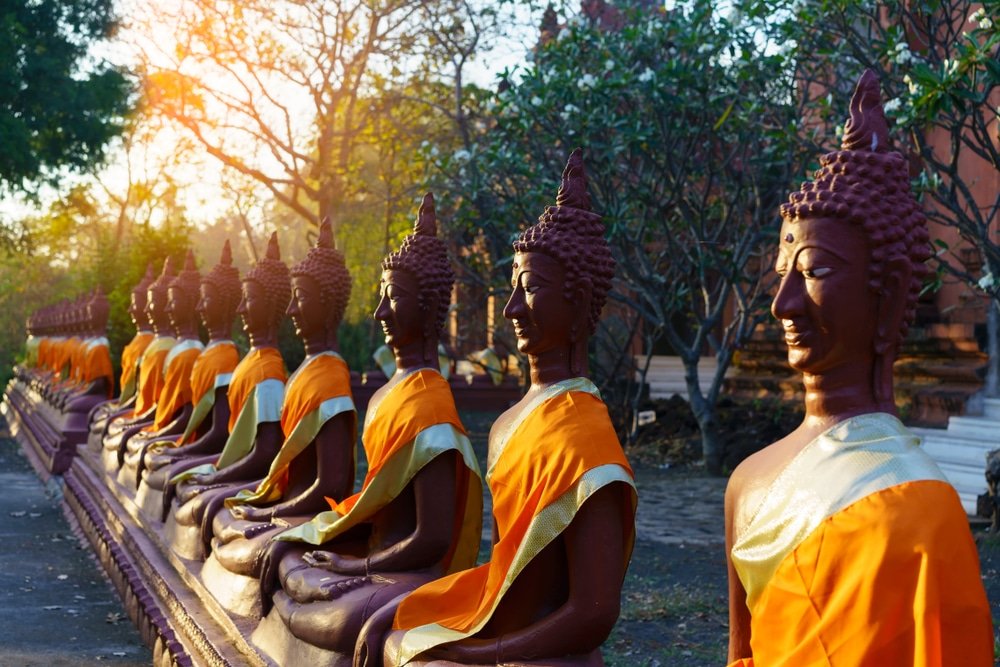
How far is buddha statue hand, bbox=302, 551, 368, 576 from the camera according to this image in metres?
4.22

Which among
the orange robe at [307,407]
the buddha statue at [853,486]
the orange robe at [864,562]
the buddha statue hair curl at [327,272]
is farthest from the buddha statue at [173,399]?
the orange robe at [864,562]

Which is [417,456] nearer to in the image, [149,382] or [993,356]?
[149,382]

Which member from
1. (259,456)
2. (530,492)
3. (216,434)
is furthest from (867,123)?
(216,434)

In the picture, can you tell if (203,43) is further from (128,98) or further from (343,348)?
(343,348)

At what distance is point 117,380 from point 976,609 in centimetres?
1486

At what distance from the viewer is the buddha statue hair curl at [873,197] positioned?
2.43m

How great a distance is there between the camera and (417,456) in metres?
4.20

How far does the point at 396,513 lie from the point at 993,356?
778 centimetres

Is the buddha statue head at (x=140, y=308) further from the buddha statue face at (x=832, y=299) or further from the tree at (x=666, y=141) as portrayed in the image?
the buddha statue face at (x=832, y=299)

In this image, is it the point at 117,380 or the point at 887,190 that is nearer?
the point at 887,190

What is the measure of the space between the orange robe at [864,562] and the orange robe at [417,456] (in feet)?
6.25

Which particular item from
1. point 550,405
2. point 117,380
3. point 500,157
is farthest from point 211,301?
point 117,380

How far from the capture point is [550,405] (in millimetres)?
3461

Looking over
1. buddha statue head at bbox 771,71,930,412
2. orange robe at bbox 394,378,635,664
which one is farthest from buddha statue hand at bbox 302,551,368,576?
buddha statue head at bbox 771,71,930,412
